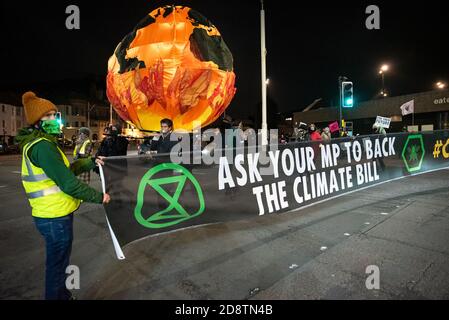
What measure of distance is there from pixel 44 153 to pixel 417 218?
6061 millimetres

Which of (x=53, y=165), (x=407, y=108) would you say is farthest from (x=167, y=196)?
(x=407, y=108)

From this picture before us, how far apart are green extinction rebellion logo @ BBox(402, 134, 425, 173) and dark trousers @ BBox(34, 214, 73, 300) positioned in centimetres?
980

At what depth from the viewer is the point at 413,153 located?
33.3ft

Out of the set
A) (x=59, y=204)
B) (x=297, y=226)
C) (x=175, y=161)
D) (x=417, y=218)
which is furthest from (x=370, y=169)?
(x=59, y=204)

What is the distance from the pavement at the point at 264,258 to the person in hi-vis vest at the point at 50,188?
0.60 m

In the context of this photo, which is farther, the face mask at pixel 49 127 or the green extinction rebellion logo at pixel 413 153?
the green extinction rebellion logo at pixel 413 153

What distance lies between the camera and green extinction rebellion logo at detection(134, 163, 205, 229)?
4215 mm

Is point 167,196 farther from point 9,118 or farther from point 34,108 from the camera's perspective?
point 9,118

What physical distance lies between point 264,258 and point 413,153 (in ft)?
27.5

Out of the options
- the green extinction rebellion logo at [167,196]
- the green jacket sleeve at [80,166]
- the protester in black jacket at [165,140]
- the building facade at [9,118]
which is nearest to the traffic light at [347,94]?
the protester in black jacket at [165,140]

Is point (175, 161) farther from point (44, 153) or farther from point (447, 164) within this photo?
point (447, 164)

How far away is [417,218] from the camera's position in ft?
18.9

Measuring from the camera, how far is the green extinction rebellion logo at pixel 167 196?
4.21 m

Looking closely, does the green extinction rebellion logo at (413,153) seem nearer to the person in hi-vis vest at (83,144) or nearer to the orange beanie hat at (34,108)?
the person in hi-vis vest at (83,144)
